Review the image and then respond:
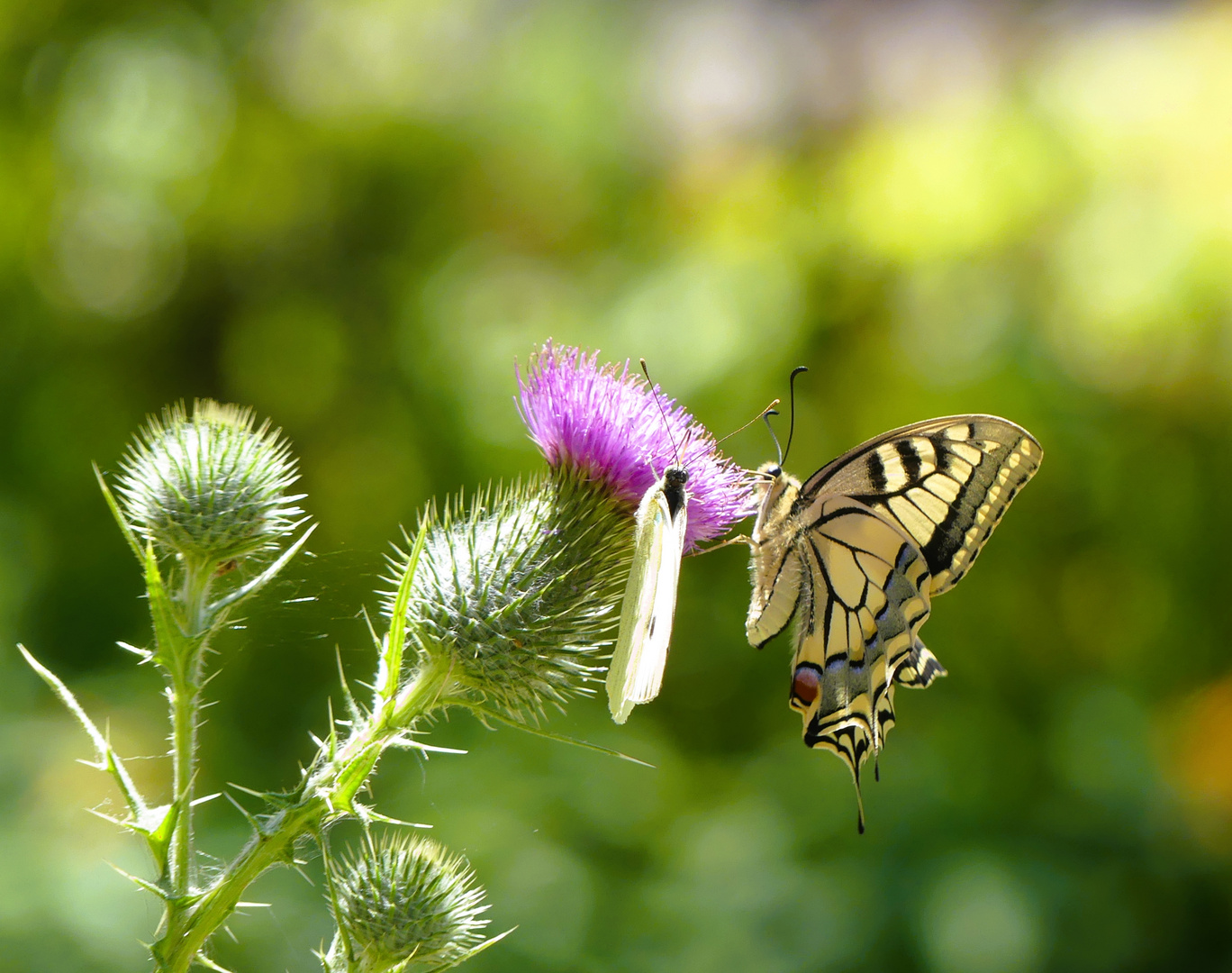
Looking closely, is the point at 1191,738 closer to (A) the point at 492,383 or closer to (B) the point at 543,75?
(A) the point at 492,383

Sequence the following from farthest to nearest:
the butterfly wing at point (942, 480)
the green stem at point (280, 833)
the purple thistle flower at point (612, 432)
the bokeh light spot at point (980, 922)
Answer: the bokeh light spot at point (980, 922)
the butterfly wing at point (942, 480)
the purple thistle flower at point (612, 432)
the green stem at point (280, 833)

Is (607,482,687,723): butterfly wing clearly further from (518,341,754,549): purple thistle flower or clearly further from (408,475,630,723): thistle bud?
(518,341,754,549): purple thistle flower

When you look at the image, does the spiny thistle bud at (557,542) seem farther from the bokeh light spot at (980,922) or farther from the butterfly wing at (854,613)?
the bokeh light spot at (980,922)

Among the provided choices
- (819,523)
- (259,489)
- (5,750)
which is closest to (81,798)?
(5,750)

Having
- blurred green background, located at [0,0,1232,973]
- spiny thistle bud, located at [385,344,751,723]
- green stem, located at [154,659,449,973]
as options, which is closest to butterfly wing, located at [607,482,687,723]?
spiny thistle bud, located at [385,344,751,723]

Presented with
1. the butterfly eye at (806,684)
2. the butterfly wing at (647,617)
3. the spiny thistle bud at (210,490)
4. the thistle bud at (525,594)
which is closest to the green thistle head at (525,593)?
the thistle bud at (525,594)
